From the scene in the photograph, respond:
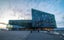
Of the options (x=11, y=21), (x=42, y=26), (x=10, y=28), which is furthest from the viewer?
(x=11, y=21)

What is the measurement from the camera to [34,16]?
55.7 meters

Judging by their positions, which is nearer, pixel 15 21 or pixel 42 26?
pixel 42 26

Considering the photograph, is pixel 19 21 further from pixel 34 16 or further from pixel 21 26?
pixel 34 16

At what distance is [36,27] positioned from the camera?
55.5 metres

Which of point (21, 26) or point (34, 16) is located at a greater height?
point (34, 16)

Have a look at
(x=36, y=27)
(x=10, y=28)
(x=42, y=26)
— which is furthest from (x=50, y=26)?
(x=10, y=28)

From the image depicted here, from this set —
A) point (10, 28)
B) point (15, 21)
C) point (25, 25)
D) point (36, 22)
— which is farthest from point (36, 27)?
point (10, 28)

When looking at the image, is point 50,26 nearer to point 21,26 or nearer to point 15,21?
point 21,26

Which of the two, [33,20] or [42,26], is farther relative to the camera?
[33,20]

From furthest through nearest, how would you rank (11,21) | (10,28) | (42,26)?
1. (11,21)
2. (42,26)
3. (10,28)

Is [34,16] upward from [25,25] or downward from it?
upward

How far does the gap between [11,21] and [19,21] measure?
371 cm

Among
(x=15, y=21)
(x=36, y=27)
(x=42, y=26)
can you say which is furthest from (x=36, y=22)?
(x=15, y=21)

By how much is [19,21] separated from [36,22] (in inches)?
317
